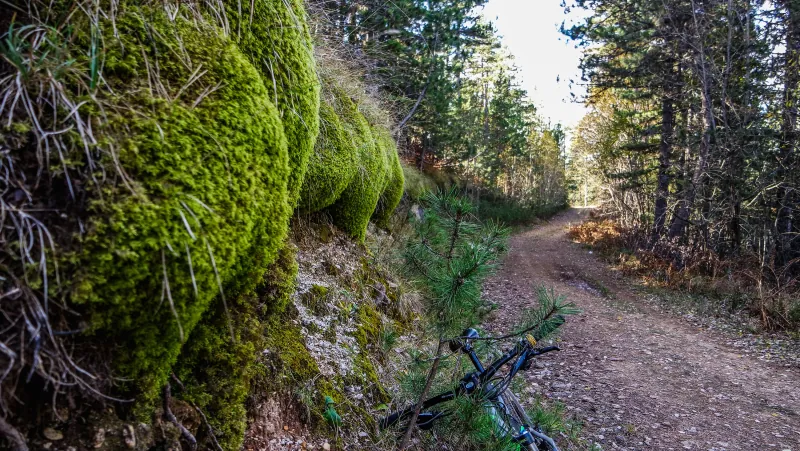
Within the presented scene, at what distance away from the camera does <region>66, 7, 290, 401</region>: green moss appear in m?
1.09

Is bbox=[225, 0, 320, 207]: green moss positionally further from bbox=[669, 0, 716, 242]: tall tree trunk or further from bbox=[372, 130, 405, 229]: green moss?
bbox=[669, 0, 716, 242]: tall tree trunk

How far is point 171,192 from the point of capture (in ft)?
3.98

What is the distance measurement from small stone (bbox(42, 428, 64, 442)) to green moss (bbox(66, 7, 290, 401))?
0.66ft

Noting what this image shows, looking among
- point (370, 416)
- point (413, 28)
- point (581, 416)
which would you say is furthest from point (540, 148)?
point (370, 416)

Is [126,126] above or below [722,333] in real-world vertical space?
above

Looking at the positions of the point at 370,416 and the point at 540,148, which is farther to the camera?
the point at 540,148

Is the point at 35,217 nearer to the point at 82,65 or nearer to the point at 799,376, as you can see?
the point at 82,65

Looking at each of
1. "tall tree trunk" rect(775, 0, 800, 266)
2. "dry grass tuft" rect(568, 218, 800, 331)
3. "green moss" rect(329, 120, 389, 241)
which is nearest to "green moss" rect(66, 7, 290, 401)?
"green moss" rect(329, 120, 389, 241)

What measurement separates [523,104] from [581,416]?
3618 cm

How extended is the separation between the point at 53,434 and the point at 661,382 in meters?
6.82

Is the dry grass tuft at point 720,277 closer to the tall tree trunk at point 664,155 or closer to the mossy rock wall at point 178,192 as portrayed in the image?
the tall tree trunk at point 664,155

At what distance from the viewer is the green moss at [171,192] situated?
1095 millimetres

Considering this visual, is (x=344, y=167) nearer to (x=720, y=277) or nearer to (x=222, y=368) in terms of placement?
(x=222, y=368)

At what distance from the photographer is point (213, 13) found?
6.00ft
